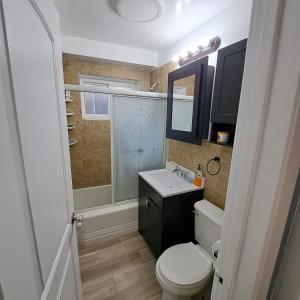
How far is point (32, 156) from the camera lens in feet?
1.74

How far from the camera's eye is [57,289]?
69 centimetres

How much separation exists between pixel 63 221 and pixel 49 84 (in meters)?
0.62

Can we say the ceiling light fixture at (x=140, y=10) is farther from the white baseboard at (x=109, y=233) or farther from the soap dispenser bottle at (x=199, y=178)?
the white baseboard at (x=109, y=233)

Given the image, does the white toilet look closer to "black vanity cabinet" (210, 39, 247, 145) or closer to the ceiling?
"black vanity cabinet" (210, 39, 247, 145)

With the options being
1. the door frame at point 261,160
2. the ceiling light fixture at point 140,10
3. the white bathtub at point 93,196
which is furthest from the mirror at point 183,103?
the white bathtub at point 93,196

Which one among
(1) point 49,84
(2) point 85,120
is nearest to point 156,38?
(2) point 85,120

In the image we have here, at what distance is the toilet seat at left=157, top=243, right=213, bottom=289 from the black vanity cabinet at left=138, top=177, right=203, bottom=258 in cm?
23

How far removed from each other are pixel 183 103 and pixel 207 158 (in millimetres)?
640

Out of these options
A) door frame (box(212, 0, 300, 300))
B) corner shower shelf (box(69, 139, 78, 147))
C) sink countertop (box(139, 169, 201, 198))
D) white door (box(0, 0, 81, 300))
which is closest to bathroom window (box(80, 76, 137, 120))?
corner shower shelf (box(69, 139, 78, 147))

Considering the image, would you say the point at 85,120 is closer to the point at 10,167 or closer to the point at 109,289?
the point at 109,289

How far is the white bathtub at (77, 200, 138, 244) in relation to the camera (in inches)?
77.3

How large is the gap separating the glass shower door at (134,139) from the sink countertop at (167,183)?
0.24 metres

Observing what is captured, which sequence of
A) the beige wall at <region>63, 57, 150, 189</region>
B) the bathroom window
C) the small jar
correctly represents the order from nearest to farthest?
1. the small jar
2. the beige wall at <region>63, 57, 150, 189</region>
3. the bathroom window

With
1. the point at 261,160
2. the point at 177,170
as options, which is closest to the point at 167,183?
the point at 177,170
